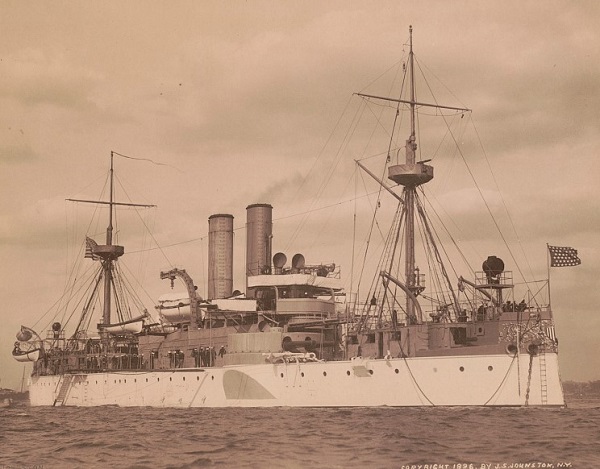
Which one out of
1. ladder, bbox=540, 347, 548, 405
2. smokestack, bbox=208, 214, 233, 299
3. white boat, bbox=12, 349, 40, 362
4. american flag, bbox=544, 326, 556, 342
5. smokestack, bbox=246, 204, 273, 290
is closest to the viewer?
ladder, bbox=540, 347, 548, 405

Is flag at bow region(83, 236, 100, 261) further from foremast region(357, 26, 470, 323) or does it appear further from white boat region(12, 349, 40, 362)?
foremast region(357, 26, 470, 323)

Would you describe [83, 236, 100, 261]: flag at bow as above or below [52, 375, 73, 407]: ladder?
above

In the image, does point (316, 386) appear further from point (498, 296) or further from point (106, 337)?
point (106, 337)

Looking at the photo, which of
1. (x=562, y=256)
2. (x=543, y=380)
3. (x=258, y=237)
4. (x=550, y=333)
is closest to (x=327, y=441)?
(x=543, y=380)

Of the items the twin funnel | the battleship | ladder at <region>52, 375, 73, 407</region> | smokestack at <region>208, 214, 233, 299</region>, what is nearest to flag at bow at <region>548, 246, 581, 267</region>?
the battleship

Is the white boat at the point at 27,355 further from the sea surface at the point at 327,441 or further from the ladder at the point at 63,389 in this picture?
the sea surface at the point at 327,441

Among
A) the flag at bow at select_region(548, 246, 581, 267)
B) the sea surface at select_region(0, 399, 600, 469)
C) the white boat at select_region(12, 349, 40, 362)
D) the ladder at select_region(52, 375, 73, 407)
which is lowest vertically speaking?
the sea surface at select_region(0, 399, 600, 469)
